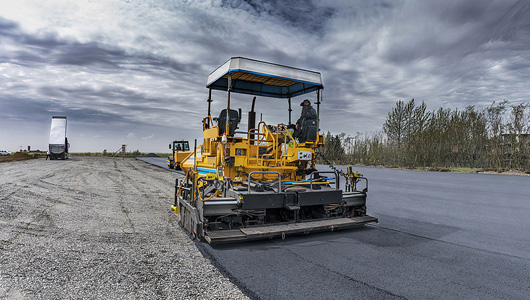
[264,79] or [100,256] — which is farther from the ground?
[264,79]

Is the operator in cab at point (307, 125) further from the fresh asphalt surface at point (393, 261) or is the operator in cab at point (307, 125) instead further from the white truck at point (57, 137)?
the white truck at point (57, 137)

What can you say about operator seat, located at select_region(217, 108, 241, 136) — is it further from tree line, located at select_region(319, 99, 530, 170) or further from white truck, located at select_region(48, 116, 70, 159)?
white truck, located at select_region(48, 116, 70, 159)

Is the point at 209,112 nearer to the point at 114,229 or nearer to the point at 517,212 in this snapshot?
the point at 114,229

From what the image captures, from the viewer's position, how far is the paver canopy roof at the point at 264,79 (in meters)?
5.59

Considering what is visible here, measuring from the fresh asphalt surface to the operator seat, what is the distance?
2.10 m

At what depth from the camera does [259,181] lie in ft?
18.5

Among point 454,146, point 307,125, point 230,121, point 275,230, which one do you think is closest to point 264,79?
point 307,125

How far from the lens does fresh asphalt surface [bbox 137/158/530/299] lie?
3.13 meters

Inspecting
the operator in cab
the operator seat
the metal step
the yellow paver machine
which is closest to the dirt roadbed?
the metal step

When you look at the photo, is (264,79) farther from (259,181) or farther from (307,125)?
(259,181)

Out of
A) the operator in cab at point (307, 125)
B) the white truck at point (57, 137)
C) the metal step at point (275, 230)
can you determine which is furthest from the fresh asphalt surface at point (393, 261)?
the white truck at point (57, 137)

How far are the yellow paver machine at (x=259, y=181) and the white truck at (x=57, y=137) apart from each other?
2823 cm

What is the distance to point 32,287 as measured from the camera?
306 cm

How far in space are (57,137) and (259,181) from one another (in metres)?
30.4
